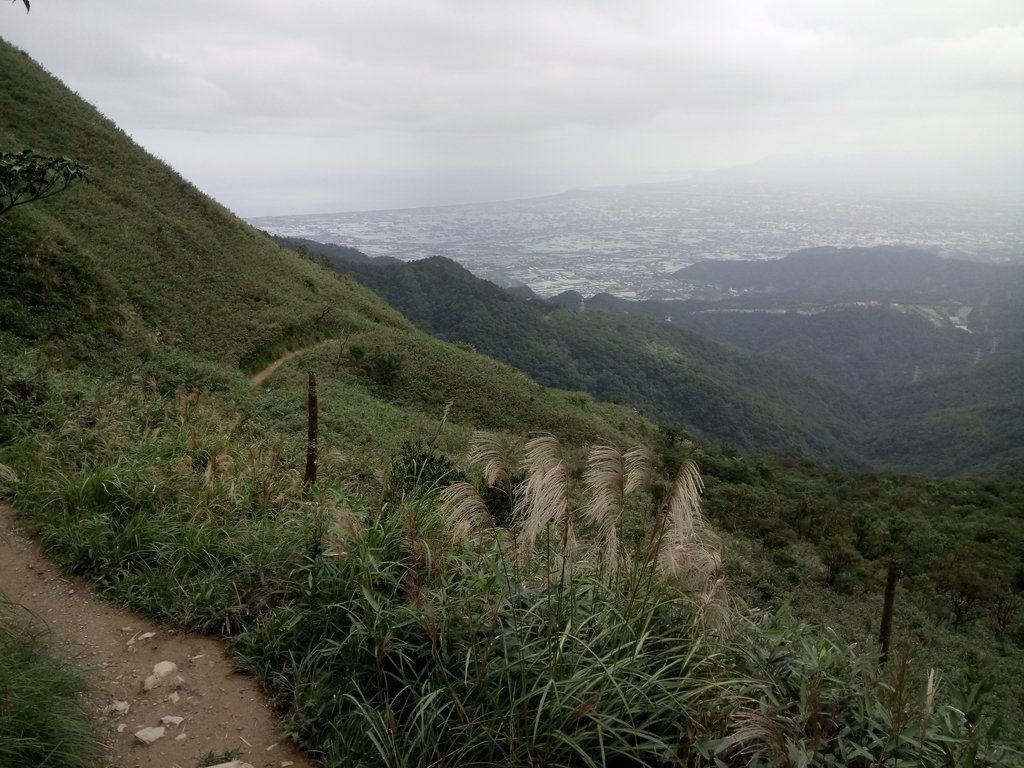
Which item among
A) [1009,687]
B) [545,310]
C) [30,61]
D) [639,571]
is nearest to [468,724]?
[639,571]

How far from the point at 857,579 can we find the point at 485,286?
70.2 metres

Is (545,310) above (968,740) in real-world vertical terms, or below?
below

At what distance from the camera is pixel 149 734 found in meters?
3.00

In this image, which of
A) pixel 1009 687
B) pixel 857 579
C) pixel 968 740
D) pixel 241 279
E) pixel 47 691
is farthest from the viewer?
pixel 241 279

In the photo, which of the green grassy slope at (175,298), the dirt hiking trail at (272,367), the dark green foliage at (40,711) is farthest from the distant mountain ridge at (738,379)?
the dark green foliage at (40,711)

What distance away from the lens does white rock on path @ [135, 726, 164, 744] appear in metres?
2.97

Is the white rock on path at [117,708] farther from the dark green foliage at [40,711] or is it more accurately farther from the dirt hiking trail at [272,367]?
the dirt hiking trail at [272,367]

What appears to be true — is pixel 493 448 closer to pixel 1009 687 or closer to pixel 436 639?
pixel 436 639

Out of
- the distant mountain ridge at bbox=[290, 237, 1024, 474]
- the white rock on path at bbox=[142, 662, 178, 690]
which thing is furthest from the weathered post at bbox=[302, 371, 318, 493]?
the distant mountain ridge at bbox=[290, 237, 1024, 474]

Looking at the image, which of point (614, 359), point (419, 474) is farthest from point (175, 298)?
point (614, 359)

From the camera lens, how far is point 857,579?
638 inches

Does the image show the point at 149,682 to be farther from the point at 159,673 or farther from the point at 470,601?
the point at 470,601

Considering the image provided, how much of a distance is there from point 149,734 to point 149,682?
0.39 m

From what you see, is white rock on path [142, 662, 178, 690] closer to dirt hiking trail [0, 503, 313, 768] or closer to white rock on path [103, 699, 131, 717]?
dirt hiking trail [0, 503, 313, 768]
